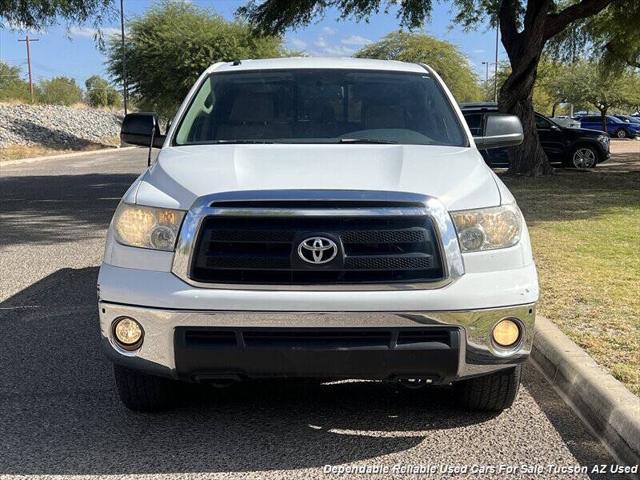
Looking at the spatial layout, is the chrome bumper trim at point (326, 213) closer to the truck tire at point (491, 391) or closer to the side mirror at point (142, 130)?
the truck tire at point (491, 391)

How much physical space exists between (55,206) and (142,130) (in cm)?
854

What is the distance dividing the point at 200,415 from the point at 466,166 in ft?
6.57

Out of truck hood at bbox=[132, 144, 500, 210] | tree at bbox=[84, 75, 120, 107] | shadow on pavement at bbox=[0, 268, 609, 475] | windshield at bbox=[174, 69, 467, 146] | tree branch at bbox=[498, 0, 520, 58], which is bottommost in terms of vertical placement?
tree at bbox=[84, 75, 120, 107]

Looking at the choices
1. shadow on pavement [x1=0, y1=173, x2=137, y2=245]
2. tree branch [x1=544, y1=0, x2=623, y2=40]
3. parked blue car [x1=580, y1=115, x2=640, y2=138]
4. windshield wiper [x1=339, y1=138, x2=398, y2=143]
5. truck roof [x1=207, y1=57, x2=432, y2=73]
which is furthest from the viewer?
parked blue car [x1=580, y1=115, x2=640, y2=138]

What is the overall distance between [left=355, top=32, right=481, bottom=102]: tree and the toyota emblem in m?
60.7

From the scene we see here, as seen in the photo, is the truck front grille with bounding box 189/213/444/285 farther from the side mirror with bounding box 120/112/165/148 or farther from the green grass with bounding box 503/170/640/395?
the side mirror with bounding box 120/112/165/148

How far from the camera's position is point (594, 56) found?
944 inches

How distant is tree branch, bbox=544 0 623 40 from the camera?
51.9 feet

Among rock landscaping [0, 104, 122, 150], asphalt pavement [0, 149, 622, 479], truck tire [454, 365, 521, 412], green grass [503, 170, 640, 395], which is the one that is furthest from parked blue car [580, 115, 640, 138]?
truck tire [454, 365, 521, 412]

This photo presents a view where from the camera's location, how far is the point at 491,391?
12.4 ft

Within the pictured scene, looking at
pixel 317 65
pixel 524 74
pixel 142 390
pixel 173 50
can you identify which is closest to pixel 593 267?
pixel 317 65

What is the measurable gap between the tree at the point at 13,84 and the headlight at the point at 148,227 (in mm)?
61781

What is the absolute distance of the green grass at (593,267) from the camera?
189 inches

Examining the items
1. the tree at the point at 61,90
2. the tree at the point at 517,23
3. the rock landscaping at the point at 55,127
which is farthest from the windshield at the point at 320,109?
the tree at the point at 61,90
